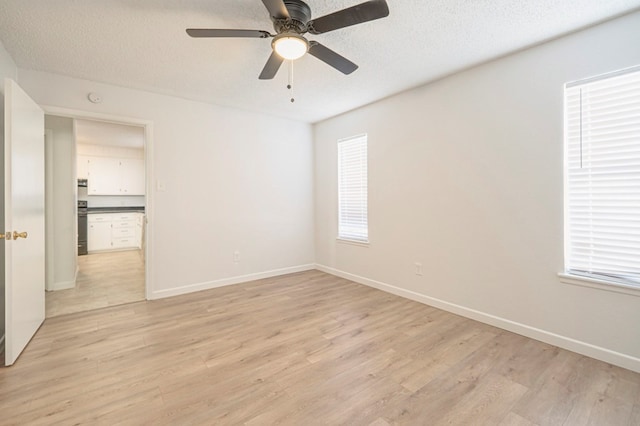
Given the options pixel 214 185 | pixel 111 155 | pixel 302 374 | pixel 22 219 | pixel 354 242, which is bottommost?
pixel 302 374

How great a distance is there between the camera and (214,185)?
3961mm

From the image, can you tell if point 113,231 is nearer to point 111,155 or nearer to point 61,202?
point 111,155

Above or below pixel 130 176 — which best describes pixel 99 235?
below

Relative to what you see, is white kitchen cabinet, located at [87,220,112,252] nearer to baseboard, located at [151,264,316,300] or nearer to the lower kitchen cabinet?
the lower kitchen cabinet

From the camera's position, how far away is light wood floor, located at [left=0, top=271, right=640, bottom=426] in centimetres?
160

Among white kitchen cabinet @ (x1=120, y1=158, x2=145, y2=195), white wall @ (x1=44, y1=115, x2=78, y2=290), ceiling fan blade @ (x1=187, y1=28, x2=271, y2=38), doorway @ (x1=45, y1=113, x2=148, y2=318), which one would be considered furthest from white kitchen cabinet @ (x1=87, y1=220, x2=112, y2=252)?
ceiling fan blade @ (x1=187, y1=28, x2=271, y2=38)

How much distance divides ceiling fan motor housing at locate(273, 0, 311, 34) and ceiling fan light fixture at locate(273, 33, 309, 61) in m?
0.05

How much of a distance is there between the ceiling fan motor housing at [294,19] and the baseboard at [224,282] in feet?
10.6

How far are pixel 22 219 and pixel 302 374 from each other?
2.46 metres

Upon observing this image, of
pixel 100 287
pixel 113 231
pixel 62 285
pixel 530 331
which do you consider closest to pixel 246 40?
pixel 530 331

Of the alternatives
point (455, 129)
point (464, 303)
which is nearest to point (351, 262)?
point (464, 303)

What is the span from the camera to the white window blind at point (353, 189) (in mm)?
4160

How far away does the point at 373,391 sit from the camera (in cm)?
179

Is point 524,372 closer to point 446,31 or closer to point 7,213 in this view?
point 446,31
